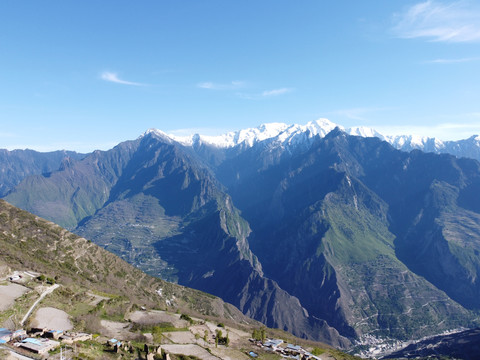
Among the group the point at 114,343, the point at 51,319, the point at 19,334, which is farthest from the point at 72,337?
the point at 51,319

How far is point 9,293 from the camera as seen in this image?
324 feet

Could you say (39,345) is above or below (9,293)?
above

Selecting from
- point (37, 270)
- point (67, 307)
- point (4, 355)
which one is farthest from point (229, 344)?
point (37, 270)

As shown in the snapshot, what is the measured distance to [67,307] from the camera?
102 metres

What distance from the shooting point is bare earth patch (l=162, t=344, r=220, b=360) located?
9012 centimetres

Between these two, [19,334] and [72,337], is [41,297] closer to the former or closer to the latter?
[72,337]

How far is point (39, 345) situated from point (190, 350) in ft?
131

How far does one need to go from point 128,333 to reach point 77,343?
27622 mm

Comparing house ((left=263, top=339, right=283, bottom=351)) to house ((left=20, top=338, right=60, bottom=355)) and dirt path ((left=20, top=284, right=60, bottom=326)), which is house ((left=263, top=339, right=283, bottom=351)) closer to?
house ((left=20, top=338, right=60, bottom=355))

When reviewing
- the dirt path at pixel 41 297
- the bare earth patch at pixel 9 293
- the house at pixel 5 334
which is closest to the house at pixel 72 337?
the house at pixel 5 334

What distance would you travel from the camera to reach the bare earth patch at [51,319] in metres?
86.0

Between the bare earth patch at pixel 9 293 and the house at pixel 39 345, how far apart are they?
88.0ft

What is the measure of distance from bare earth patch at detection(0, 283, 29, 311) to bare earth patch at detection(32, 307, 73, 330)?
24.7 ft

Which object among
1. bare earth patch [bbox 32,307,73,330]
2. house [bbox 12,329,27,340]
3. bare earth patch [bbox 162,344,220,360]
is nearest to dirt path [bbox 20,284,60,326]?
bare earth patch [bbox 32,307,73,330]
